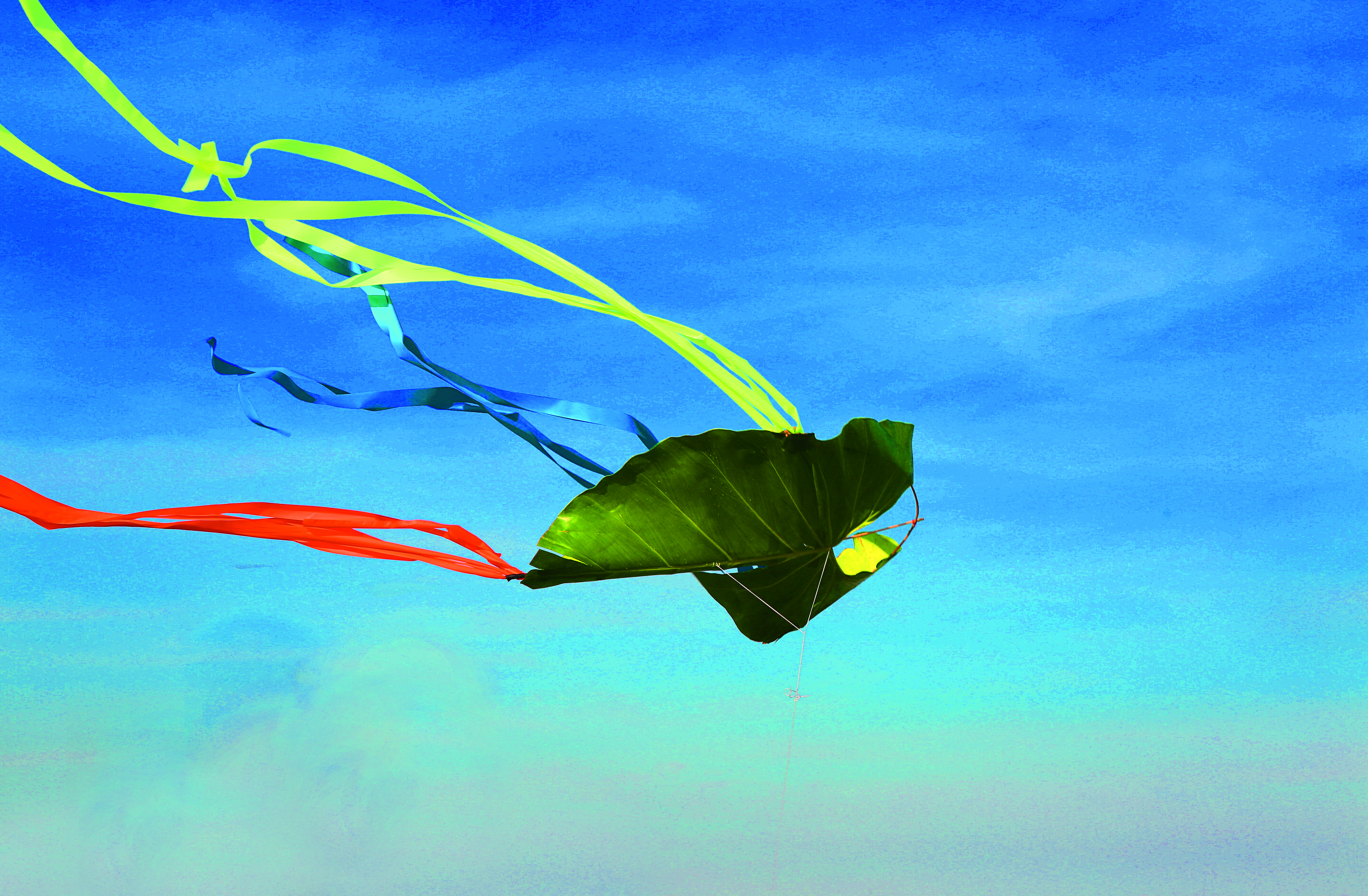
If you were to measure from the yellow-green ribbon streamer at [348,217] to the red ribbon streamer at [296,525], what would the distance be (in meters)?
0.83

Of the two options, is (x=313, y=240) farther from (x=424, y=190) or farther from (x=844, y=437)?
(x=844, y=437)

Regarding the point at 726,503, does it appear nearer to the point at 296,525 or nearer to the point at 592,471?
the point at 592,471

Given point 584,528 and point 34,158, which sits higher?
point 34,158

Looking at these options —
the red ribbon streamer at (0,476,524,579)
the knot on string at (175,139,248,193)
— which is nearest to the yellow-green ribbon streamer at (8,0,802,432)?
the knot on string at (175,139,248,193)

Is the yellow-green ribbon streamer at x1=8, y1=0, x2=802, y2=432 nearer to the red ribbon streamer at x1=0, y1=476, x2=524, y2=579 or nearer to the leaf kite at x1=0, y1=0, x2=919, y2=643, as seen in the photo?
the leaf kite at x1=0, y1=0, x2=919, y2=643

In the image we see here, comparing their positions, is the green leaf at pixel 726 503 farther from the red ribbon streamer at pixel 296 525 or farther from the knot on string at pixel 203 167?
the knot on string at pixel 203 167

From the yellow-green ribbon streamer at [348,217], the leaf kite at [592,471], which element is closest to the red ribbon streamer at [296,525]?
the leaf kite at [592,471]

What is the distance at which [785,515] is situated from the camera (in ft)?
12.8

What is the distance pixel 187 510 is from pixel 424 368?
96 centimetres

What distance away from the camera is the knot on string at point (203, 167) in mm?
3270

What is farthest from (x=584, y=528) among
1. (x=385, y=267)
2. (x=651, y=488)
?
(x=385, y=267)

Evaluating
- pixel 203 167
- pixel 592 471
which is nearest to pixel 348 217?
pixel 203 167

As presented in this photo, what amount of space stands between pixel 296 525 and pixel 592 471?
3.73 feet

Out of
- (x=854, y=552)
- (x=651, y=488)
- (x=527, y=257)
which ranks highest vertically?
(x=527, y=257)
